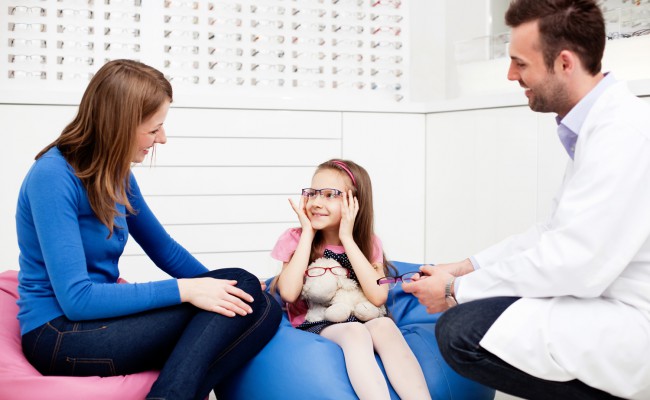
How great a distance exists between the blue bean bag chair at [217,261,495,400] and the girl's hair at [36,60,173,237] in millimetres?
513

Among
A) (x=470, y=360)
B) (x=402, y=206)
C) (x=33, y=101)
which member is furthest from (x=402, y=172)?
(x=470, y=360)

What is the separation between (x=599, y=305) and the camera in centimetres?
150

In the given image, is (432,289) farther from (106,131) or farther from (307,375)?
(106,131)

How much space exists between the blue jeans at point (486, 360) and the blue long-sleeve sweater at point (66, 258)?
63 centimetres

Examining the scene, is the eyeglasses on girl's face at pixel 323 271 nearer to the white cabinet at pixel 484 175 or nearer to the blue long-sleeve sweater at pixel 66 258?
the blue long-sleeve sweater at pixel 66 258

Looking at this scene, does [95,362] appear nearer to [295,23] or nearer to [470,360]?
[470,360]

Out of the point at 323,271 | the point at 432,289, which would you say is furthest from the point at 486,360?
the point at 323,271

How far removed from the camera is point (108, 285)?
1.64 m

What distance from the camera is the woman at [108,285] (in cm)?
160

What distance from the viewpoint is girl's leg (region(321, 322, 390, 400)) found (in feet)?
5.74

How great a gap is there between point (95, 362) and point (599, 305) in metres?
1.08

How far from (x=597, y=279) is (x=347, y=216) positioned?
0.85m

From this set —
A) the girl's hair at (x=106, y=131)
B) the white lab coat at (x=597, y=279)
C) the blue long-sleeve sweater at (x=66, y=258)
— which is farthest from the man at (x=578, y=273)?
the girl's hair at (x=106, y=131)

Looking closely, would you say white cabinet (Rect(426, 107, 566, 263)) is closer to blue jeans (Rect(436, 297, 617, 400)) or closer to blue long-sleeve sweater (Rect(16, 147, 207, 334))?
blue jeans (Rect(436, 297, 617, 400))
